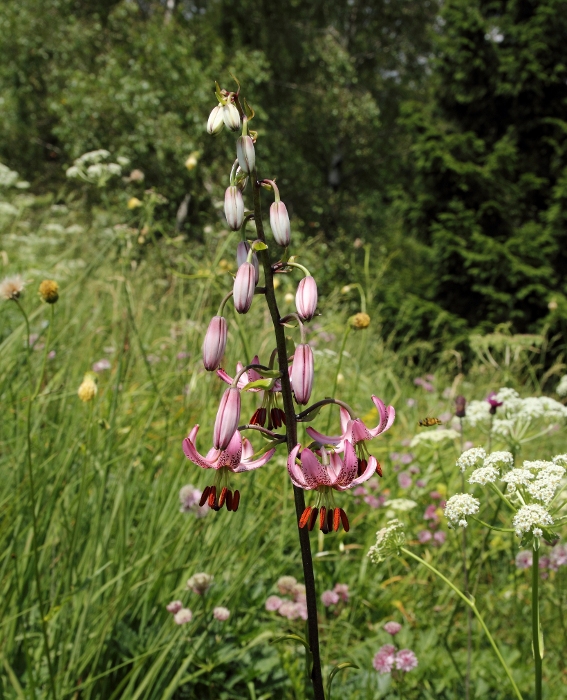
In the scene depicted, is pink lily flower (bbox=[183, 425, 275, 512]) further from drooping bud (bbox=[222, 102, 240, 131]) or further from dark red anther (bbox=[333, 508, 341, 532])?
drooping bud (bbox=[222, 102, 240, 131])

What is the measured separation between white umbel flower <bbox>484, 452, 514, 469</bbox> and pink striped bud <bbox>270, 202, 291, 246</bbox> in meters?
0.49

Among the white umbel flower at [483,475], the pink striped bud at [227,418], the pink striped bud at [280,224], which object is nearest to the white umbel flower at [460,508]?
the white umbel flower at [483,475]

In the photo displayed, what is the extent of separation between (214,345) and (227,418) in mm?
133

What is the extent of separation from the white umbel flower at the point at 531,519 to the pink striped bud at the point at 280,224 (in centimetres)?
55

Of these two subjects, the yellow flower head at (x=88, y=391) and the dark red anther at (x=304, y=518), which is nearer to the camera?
the dark red anther at (x=304, y=518)

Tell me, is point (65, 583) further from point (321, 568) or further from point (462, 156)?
point (462, 156)

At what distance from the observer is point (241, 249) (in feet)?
3.21

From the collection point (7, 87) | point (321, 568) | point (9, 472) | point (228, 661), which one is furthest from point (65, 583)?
point (7, 87)

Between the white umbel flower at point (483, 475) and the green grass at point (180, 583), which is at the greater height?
the white umbel flower at point (483, 475)

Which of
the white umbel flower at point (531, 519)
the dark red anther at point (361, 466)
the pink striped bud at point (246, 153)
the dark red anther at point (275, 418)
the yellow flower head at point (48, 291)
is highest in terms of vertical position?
the pink striped bud at point (246, 153)

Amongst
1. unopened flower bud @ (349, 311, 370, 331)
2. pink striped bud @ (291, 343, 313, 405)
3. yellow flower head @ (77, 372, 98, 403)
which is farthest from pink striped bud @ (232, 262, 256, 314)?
unopened flower bud @ (349, 311, 370, 331)

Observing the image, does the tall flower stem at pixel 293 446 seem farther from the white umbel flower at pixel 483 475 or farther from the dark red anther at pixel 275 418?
the white umbel flower at pixel 483 475

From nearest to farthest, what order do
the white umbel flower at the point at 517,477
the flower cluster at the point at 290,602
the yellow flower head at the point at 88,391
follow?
the white umbel flower at the point at 517,477 → the yellow flower head at the point at 88,391 → the flower cluster at the point at 290,602

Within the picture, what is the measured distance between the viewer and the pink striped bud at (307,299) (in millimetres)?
943
